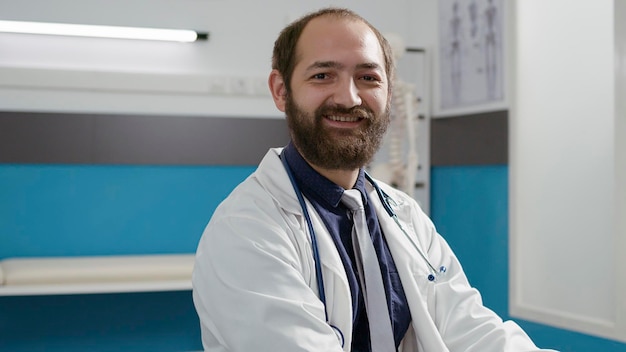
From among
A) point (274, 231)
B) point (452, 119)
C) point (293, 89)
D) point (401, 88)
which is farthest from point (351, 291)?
point (452, 119)

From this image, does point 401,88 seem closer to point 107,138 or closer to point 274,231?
point 107,138

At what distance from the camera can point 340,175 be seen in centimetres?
153

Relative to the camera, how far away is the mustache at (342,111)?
1467 mm

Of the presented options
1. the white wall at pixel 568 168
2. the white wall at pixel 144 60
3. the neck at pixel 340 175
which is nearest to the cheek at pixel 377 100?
the neck at pixel 340 175

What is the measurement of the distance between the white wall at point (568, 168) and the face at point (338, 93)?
1564 mm

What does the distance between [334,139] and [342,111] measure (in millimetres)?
57

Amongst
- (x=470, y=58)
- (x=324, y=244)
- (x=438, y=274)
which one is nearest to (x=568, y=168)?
(x=470, y=58)

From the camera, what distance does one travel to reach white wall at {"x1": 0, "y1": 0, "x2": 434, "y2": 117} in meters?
3.60

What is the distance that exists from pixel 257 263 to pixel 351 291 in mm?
204

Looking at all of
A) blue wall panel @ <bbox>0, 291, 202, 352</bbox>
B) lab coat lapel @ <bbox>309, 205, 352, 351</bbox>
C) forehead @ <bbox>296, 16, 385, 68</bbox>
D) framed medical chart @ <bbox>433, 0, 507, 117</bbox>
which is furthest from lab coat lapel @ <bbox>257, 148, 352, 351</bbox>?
blue wall panel @ <bbox>0, 291, 202, 352</bbox>

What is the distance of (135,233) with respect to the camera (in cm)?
373

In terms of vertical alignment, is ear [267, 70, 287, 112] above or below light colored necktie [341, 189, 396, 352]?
above

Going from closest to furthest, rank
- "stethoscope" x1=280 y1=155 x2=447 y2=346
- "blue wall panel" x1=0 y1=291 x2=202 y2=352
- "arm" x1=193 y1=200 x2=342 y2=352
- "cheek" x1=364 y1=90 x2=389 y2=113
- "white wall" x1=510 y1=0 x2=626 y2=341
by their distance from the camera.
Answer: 1. "arm" x1=193 y1=200 x2=342 y2=352
2. "stethoscope" x1=280 y1=155 x2=447 y2=346
3. "cheek" x1=364 y1=90 x2=389 y2=113
4. "white wall" x1=510 y1=0 x2=626 y2=341
5. "blue wall panel" x1=0 y1=291 x2=202 y2=352

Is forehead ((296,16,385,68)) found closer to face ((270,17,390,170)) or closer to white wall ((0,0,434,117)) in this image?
face ((270,17,390,170))
